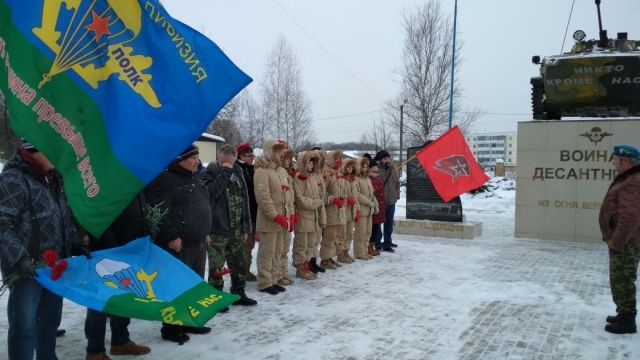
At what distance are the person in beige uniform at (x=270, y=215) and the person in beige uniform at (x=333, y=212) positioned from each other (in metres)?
1.40

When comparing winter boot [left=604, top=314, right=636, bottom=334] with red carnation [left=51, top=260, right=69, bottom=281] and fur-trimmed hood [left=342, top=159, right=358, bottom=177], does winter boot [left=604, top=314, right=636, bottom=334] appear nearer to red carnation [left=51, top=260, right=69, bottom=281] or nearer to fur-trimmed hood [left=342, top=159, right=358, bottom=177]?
fur-trimmed hood [left=342, top=159, right=358, bottom=177]

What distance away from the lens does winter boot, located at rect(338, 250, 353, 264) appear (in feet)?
27.7

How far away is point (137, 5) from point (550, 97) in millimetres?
10859

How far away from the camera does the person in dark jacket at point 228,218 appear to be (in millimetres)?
5461

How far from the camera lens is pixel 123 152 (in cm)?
288

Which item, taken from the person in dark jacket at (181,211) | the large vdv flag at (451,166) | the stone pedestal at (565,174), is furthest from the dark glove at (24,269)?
the stone pedestal at (565,174)

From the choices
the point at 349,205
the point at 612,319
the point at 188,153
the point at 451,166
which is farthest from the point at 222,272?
the point at 451,166

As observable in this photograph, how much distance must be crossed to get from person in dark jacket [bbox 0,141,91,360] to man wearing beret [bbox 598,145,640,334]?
15.9ft

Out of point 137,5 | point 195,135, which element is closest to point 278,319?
point 195,135

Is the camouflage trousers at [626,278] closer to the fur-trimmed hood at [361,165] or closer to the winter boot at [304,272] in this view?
the winter boot at [304,272]

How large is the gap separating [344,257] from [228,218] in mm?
3289

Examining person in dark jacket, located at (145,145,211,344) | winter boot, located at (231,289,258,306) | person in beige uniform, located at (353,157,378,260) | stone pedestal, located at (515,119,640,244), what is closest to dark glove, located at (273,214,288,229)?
winter boot, located at (231,289,258,306)

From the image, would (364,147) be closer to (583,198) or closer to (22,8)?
(583,198)

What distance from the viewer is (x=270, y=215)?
245 inches
